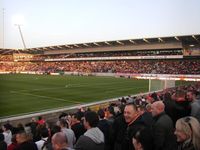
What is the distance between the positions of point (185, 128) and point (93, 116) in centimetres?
147

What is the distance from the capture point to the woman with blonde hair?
11.8ft

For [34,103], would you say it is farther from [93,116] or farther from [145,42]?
[145,42]

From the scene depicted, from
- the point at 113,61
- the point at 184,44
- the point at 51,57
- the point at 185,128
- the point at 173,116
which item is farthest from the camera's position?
the point at 51,57

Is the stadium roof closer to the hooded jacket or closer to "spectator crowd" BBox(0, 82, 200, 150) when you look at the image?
"spectator crowd" BBox(0, 82, 200, 150)

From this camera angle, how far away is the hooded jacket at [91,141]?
4.14 metres

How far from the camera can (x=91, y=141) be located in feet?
13.8

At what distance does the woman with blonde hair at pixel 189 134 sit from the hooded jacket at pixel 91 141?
1.16 m

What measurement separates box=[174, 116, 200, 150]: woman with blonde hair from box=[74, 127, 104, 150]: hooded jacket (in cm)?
116

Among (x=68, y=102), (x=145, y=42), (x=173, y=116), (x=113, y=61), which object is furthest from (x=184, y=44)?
(x=173, y=116)

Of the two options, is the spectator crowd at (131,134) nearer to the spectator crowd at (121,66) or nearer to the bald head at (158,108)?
the bald head at (158,108)

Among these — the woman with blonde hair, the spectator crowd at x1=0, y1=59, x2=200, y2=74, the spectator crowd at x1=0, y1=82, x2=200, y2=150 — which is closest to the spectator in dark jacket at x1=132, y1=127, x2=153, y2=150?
the spectator crowd at x1=0, y1=82, x2=200, y2=150

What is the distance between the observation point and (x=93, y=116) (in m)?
4.58

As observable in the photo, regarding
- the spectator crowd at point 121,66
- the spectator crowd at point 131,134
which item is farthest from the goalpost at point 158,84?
the spectator crowd at point 121,66

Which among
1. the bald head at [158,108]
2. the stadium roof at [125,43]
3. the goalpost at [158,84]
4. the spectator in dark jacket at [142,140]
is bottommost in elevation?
the goalpost at [158,84]
